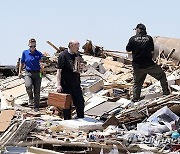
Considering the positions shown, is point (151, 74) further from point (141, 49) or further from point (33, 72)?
point (33, 72)

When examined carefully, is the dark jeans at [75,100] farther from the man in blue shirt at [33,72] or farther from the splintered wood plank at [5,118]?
the man in blue shirt at [33,72]

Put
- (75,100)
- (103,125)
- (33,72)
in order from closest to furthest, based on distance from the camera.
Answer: (103,125)
(75,100)
(33,72)

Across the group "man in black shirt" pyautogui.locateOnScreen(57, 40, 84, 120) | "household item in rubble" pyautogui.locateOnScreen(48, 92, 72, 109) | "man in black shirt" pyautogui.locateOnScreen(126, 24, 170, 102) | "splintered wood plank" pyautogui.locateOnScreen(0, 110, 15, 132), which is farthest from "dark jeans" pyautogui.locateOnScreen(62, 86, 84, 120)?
"man in black shirt" pyautogui.locateOnScreen(126, 24, 170, 102)

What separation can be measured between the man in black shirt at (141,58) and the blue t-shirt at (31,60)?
1.90m

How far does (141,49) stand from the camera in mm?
10859

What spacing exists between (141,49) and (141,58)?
182 millimetres

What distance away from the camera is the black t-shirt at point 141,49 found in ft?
35.5

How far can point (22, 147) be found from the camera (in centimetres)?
702

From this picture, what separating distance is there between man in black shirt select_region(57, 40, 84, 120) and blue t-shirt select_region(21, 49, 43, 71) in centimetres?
200

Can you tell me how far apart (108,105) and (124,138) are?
304 centimetres

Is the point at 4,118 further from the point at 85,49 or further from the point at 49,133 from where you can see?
the point at 85,49

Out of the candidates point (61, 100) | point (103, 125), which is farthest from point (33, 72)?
point (103, 125)

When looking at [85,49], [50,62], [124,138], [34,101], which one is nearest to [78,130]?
[124,138]

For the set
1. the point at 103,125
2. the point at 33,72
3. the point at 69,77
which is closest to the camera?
the point at 103,125
